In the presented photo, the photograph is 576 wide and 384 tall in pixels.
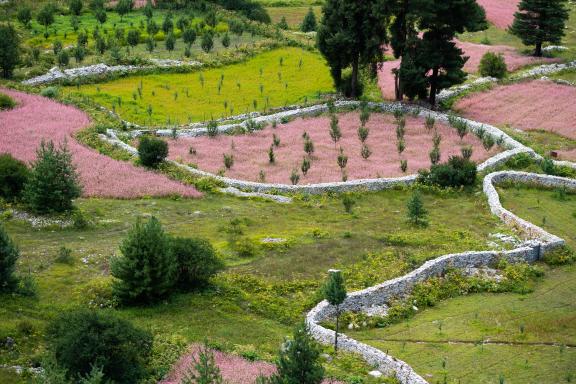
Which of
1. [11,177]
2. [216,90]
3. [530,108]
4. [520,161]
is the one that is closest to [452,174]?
[520,161]

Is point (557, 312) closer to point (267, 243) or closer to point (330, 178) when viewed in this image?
point (267, 243)

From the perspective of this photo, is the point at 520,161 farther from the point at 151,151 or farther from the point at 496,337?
the point at 496,337

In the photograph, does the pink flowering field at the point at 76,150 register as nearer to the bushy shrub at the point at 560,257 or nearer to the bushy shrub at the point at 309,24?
the bushy shrub at the point at 560,257

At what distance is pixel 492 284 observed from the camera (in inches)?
1481

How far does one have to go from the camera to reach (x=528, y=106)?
66.6 m

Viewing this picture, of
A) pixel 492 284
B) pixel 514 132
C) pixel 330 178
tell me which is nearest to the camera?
pixel 492 284

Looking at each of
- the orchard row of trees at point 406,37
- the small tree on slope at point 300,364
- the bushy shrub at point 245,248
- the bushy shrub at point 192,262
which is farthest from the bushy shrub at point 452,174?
the small tree on slope at point 300,364

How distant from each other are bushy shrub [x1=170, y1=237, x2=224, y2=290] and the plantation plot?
102 ft

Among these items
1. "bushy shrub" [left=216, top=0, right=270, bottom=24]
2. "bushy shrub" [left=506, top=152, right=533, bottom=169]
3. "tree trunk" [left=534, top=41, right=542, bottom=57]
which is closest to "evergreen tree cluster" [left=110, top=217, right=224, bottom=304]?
"bushy shrub" [left=506, top=152, right=533, bottom=169]

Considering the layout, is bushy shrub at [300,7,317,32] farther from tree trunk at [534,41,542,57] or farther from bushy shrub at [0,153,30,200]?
bushy shrub at [0,153,30,200]

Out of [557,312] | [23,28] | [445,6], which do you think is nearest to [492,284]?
[557,312]

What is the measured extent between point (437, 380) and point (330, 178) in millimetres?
23394

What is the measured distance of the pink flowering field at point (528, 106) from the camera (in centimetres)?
6228

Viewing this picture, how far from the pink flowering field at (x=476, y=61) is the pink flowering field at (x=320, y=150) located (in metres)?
11.2
